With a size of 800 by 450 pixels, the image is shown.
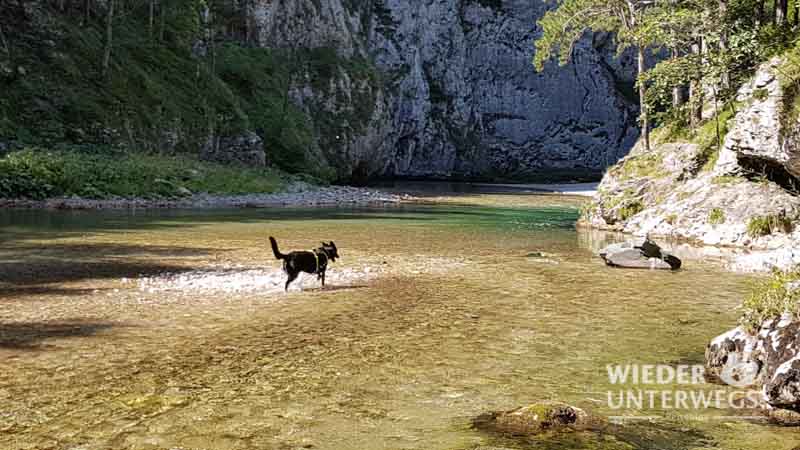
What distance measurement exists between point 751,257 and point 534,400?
14.0 metres

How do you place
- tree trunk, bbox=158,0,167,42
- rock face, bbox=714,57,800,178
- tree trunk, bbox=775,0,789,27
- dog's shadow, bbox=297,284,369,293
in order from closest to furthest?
1. dog's shadow, bbox=297,284,369,293
2. rock face, bbox=714,57,800,178
3. tree trunk, bbox=775,0,789,27
4. tree trunk, bbox=158,0,167,42

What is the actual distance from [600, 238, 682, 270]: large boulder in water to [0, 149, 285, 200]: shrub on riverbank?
1170 inches

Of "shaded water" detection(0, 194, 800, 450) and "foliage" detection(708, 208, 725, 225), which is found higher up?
"foliage" detection(708, 208, 725, 225)

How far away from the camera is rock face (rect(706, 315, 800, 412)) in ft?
19.6

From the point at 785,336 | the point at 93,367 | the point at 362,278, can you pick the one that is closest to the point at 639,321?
the point at 785,336

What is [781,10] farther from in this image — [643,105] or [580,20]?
[580,20]

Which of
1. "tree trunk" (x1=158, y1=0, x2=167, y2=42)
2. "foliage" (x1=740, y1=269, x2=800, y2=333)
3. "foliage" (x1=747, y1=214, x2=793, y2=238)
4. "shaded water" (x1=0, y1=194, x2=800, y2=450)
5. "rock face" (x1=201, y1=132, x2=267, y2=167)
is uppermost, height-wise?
"tree trunk" (x1=158, y1=0, x2=167, y2=42)

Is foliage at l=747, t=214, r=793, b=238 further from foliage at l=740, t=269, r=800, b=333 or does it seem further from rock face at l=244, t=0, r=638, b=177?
rock face at l=244, t=0, r=638, b=177

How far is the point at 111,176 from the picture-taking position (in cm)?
3756

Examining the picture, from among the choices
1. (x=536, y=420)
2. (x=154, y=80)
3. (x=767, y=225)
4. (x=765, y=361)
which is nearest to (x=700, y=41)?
(x=767, y=225)

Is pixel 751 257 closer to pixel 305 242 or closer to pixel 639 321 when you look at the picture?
pixel 639 321

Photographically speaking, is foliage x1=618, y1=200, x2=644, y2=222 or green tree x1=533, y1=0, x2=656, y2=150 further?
green tree x1=533, y1=0, x2=656, y2=150

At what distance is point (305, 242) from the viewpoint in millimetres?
21141

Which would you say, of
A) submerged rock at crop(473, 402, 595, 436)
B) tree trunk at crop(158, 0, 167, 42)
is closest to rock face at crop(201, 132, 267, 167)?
tree trunk at crop(158, 0, 167, 42)
